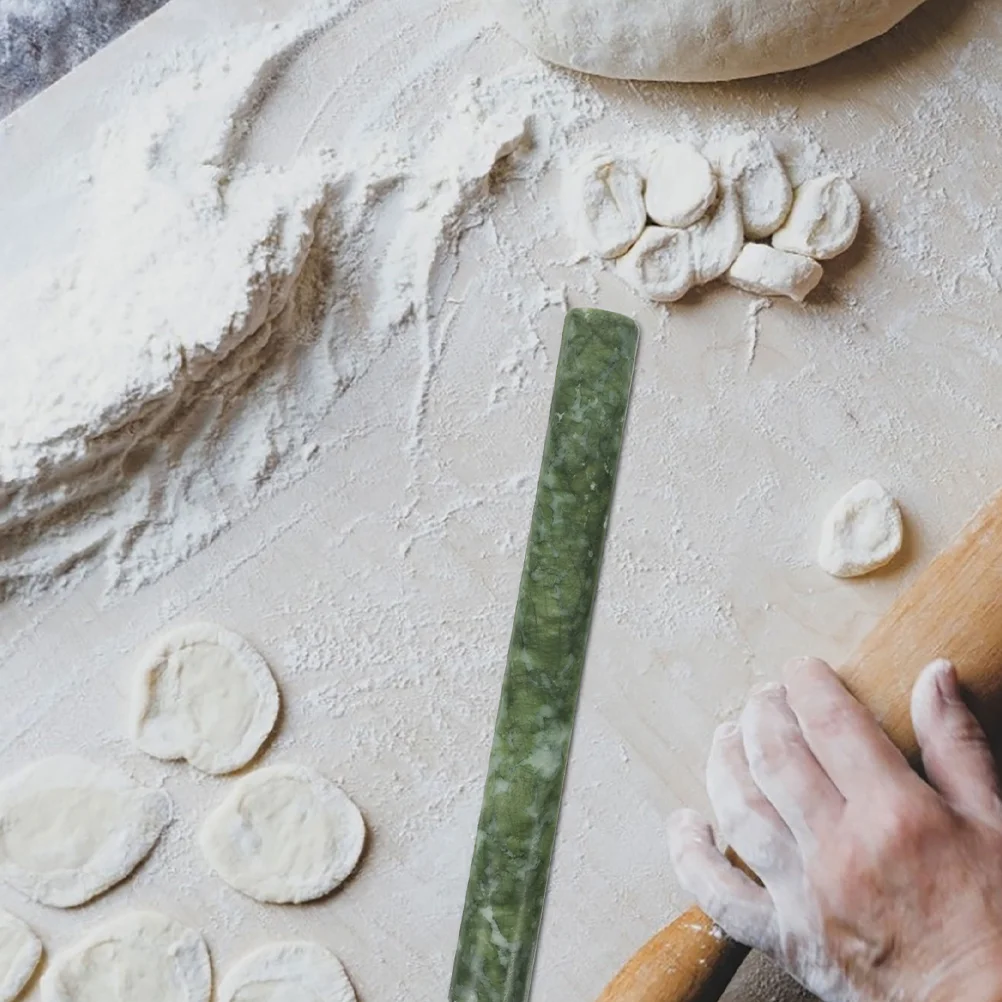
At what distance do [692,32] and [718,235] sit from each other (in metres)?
0.20

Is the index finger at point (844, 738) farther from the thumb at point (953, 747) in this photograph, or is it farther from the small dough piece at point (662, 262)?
the small dough piece at point (662, 262)

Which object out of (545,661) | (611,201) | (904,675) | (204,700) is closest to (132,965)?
(204,700)

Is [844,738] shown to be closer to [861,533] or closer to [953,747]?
[953,747]

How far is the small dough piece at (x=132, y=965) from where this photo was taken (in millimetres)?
1110

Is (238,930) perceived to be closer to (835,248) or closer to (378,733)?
(378,733)

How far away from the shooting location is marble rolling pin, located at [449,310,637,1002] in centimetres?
117

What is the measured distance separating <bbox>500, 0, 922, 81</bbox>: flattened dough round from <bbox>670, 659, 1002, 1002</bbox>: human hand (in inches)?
25.3

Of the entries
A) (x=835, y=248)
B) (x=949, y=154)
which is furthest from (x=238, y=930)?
(x=949, y=154)

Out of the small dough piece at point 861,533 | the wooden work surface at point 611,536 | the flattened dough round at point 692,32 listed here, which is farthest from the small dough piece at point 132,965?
the flattened dough round at point 692,32

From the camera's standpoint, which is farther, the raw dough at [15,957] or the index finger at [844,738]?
the raw dough at [15,957]

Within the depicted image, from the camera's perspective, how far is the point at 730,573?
47.2 inches

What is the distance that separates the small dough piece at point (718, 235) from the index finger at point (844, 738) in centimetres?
44

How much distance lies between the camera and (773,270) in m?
1.16

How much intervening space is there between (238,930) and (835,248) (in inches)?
38.0
